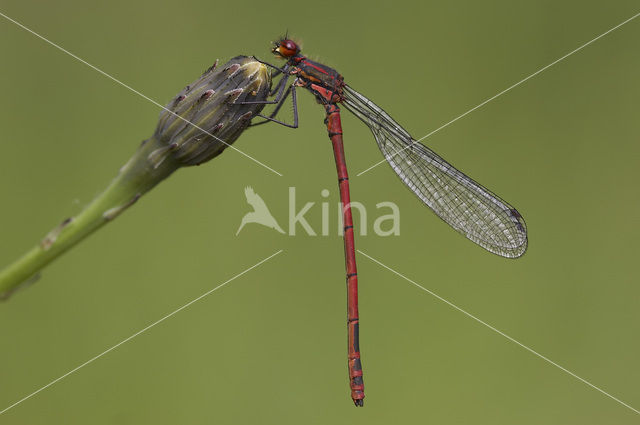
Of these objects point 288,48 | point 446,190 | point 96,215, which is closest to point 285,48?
point 288,48

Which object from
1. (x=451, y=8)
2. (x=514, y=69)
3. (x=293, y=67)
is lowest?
(x=293, y=67)

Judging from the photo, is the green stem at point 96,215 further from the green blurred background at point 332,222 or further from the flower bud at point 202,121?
the green blurred background at point 332,222

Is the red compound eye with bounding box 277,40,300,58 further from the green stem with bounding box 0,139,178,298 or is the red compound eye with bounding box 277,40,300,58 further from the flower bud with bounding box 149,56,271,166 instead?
the green stem with bounding box 0,139,178,298

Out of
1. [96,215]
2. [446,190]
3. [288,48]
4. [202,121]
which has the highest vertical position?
[288,48]

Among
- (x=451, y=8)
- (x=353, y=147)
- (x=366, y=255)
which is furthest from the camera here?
(x=451, y=8)

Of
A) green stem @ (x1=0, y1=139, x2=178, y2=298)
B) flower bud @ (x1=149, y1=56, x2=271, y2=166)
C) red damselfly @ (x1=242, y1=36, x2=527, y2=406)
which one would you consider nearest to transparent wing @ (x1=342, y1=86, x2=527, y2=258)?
red damselfly @ (x1=242, y1=36, x2=527, y2=406)

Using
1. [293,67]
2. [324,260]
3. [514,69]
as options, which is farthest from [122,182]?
[514,69]

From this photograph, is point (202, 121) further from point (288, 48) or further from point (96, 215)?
point (288, 48)

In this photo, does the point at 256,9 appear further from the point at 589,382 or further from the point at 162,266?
the point at 589,382

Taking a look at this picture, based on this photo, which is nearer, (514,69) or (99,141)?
(99,141)
